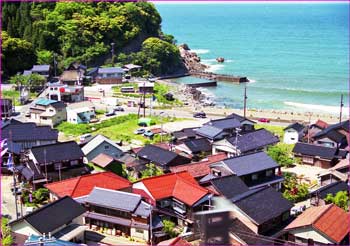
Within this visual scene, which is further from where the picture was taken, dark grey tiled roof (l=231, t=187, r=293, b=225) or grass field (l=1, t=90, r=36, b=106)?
grass field (l=1, t=90, r=36, b=106)

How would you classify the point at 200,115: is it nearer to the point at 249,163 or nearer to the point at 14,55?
the point at 249,163

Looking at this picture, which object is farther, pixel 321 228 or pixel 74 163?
pixel 74 163

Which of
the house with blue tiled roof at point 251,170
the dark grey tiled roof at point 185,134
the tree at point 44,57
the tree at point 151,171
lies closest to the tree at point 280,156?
the house with blue tiled roof at point 251,170

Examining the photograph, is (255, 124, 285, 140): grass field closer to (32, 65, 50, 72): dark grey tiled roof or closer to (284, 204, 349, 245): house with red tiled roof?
(284, 204, 349, 245): house with red tiled roof

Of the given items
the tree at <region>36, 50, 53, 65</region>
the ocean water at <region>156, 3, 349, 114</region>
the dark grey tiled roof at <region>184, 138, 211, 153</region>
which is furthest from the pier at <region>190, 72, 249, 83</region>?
the dark grey tiled roof at <region>184, 138, 211, 153</region>

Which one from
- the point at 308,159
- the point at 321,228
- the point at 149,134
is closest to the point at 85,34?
the point at 149,134

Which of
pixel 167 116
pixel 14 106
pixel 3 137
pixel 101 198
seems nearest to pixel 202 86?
pixel 167 116

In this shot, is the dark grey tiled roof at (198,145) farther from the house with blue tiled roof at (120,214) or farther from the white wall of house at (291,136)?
the house with blue tiled roof at (120,214)
